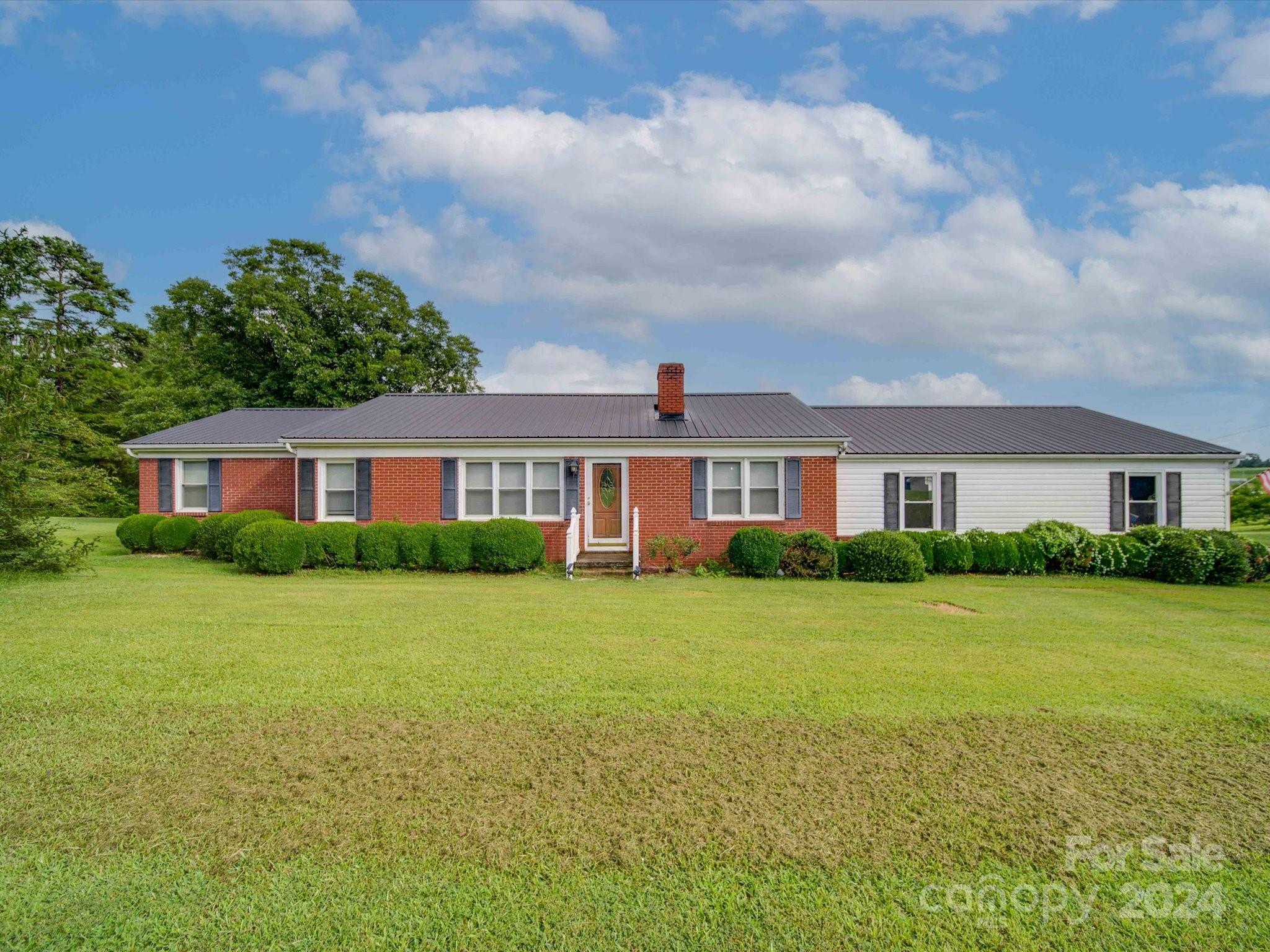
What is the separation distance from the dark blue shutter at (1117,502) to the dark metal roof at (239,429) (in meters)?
21.6

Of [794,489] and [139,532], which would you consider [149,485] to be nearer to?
[139,532]

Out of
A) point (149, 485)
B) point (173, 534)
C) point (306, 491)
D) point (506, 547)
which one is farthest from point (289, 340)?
point (506, 547)

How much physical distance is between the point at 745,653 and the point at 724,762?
2667 millimetres

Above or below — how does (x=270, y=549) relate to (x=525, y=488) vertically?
below

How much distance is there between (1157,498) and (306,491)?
22499 mm

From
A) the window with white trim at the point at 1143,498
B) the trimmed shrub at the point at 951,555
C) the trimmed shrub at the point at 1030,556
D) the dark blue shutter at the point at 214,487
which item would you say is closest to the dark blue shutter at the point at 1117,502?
the window with white trim at the point at 1143,498

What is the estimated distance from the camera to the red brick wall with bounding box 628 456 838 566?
1466 cm

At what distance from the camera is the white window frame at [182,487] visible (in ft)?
58.3

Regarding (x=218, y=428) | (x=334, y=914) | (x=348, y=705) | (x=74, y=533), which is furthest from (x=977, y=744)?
(x=74, y=533)

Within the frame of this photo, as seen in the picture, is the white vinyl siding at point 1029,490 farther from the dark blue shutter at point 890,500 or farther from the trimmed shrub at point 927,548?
the trimmed shrub at point 927,548

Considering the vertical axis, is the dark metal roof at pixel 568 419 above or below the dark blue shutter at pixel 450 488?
above

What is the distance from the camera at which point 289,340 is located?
3077 cm

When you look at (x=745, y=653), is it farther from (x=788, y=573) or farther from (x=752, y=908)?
(x=788, y=573)

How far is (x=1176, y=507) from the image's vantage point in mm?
16500
